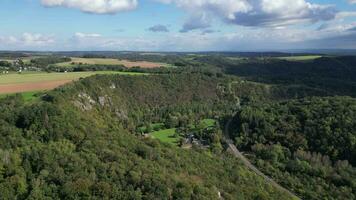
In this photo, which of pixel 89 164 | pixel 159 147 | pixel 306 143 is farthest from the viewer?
pixel 306 143

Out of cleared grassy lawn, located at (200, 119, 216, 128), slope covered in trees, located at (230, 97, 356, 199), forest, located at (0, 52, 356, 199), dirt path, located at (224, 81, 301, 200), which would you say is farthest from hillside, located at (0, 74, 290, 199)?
cleared grassy lawn, located at (200, 119, 216, 128)

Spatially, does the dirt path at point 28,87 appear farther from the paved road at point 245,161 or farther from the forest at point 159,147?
the paved road at point 245,161

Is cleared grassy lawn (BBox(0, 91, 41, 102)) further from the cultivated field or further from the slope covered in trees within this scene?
the slope covered in trees

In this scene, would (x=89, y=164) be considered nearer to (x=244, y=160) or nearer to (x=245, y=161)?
(x=245, y=161)

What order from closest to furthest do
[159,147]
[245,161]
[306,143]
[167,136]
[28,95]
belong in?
[159,147]
[245,161]
[306,143]
[28,95]
[167,136]

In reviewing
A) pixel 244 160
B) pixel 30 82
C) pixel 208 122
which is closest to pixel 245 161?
pixel 244 160

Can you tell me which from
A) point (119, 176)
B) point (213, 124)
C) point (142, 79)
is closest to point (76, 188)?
point (119, 176)

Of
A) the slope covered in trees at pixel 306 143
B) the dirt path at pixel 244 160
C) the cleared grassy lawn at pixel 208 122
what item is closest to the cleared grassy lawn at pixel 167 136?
the cleared grassy lawn at pixel 208 122
